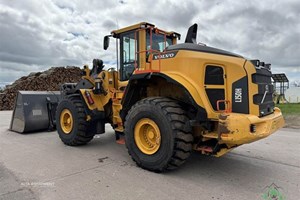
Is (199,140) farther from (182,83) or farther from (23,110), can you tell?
(23,110)

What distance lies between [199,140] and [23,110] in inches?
230

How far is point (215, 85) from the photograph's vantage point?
4062 mm

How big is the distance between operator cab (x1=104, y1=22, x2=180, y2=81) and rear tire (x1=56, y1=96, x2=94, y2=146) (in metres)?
1.22

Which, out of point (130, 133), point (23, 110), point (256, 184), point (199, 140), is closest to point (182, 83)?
point (199, 140)

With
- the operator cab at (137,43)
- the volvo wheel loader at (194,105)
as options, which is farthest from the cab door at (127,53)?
the volvo wheel loader at (194,105)

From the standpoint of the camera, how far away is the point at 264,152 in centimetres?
556

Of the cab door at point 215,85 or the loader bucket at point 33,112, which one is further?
the loader bucket at point 33,112

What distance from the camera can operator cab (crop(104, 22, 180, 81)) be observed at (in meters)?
5.29

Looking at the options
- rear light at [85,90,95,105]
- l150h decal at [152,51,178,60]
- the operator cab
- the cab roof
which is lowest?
rear light at [85,90,95,105]

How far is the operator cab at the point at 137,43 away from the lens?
5.29m

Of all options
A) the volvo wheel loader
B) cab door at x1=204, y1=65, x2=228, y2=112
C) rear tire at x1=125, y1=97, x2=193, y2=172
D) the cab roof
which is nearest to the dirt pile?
the cab roof

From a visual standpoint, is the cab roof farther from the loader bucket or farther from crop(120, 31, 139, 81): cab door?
the loader bucket

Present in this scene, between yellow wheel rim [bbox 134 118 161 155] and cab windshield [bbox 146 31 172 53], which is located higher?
cab windshield [bbox 146 31 172 53]

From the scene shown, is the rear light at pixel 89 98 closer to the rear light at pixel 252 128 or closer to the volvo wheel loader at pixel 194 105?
the volvo wheel loader at pixel 194 105
